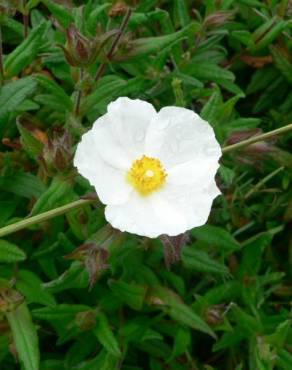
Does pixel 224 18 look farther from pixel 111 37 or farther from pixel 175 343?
pixel 175 343

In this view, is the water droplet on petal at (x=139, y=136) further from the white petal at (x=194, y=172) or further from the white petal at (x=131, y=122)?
the white petal at (x=194, y=172)

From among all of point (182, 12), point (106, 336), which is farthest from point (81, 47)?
point (106, 336)

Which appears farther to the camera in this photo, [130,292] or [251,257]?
[251,257]

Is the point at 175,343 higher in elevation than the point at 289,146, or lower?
lower

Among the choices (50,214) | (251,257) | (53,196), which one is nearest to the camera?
(50,214)

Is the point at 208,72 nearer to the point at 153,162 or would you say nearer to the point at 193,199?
the point at 153,162

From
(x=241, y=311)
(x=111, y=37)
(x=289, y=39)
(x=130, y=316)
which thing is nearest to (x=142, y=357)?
(x=130, y=316)

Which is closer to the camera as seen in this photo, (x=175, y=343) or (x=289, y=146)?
(x=175, y=343)
